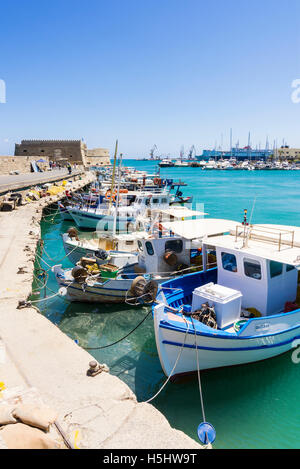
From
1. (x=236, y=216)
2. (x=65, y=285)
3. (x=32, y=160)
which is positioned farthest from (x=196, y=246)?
(x=32, y=160)

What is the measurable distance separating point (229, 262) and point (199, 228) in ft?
9.11

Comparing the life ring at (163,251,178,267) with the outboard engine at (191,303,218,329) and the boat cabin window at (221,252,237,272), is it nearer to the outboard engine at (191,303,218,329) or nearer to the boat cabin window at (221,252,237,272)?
the boat cabin window at (221,252,237,272)

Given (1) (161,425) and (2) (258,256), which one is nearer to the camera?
(1) (161,425)

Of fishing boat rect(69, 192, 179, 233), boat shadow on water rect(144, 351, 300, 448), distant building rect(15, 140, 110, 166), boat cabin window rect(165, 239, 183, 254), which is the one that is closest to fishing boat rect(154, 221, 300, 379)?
boat shadow on water rect(144, 351, 300, 448)

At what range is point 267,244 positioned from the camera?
30.4 feet

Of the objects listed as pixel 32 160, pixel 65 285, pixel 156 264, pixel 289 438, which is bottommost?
pixel 289 438

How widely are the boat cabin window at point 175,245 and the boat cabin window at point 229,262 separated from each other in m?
2.89

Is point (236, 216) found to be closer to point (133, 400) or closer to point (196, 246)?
point (196, 246)

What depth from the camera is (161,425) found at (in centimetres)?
488

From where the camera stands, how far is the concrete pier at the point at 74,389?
4547 millimetres

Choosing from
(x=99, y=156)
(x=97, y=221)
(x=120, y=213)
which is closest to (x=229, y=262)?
(x=120, y=213)

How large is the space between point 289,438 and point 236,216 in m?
32.3

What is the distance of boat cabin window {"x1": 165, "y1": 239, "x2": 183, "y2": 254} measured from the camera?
12.0 metres

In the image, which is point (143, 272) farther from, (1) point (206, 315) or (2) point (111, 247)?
(1) point (206, 315)
